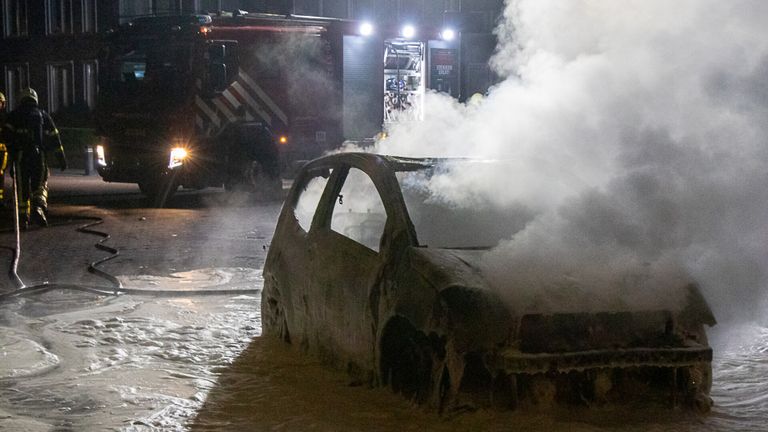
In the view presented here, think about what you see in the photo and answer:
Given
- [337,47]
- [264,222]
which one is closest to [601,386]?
[264,222]

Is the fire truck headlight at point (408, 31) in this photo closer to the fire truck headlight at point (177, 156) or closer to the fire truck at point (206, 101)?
the fire truck at point (206, 101)

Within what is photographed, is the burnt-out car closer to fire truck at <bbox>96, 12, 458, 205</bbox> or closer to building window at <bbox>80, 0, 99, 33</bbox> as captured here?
fire truck at <bbox>96, 12, 458, 205</bbox>

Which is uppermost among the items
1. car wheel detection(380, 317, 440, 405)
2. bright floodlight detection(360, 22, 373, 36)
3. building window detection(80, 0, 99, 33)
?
building window detection(80, 0, 99, 33)

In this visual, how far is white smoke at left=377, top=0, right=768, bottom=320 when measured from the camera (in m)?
5.36

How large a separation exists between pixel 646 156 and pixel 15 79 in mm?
41720

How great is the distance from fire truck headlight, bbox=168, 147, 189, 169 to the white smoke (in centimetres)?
1137

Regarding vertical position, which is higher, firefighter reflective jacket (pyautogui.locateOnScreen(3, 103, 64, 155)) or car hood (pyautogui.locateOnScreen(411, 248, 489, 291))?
firefighter reflective jacket (pyautogui.locateOnScreen(3, 103, 64, 155))

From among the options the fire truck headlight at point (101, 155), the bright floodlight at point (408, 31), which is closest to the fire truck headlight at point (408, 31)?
the bright floodlight at point (408, 31)

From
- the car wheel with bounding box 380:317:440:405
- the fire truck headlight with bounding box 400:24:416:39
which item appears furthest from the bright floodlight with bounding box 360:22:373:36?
the car wheel with bounding box 380:317:440:405

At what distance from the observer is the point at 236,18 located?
18359 millimetres

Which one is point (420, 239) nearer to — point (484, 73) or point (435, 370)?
point (435, 370)

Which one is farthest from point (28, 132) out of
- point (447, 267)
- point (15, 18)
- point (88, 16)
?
point (15, 18)

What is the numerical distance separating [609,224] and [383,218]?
5.20ft

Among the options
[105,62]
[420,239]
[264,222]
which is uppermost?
[105,62]
